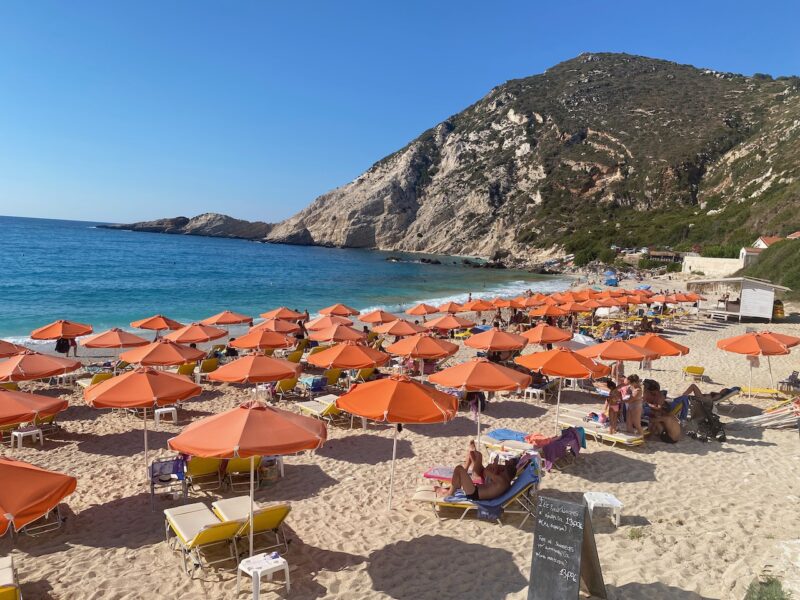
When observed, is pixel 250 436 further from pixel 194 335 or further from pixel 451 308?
pixel 451 308

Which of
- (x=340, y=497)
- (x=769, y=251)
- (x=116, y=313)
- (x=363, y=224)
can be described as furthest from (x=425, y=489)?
(x=363, y=224)

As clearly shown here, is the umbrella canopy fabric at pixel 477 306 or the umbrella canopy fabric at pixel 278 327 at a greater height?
the umbrella canopy fabric at pixel 477 306

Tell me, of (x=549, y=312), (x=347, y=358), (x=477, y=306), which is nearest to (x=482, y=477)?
(x=347, y=358)

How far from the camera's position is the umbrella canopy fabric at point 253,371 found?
8985 mm

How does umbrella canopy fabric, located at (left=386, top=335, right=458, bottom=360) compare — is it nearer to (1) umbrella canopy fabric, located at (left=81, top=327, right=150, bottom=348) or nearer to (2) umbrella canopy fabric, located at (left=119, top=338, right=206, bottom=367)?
(2) umbrella canopy fabric, located at (left=119, top=338, right=206, bottom=367)

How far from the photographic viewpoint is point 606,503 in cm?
653

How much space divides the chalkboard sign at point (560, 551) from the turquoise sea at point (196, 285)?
82.4 feet

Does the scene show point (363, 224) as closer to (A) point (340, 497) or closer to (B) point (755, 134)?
(B) point (755, 134)

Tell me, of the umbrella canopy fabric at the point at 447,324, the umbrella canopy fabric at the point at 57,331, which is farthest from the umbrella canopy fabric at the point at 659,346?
the umbrella canopy fabric at the point at 57,331

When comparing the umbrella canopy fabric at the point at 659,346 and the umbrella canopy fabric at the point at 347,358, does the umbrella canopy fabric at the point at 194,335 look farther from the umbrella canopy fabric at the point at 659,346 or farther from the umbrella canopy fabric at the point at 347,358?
the umbrella canopy fabric at the point at 659,346

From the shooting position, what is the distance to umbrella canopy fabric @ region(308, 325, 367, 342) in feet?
47.6

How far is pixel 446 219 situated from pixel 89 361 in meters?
100

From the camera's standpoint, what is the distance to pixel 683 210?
82.9 metres

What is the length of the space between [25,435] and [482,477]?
841 centimetres
